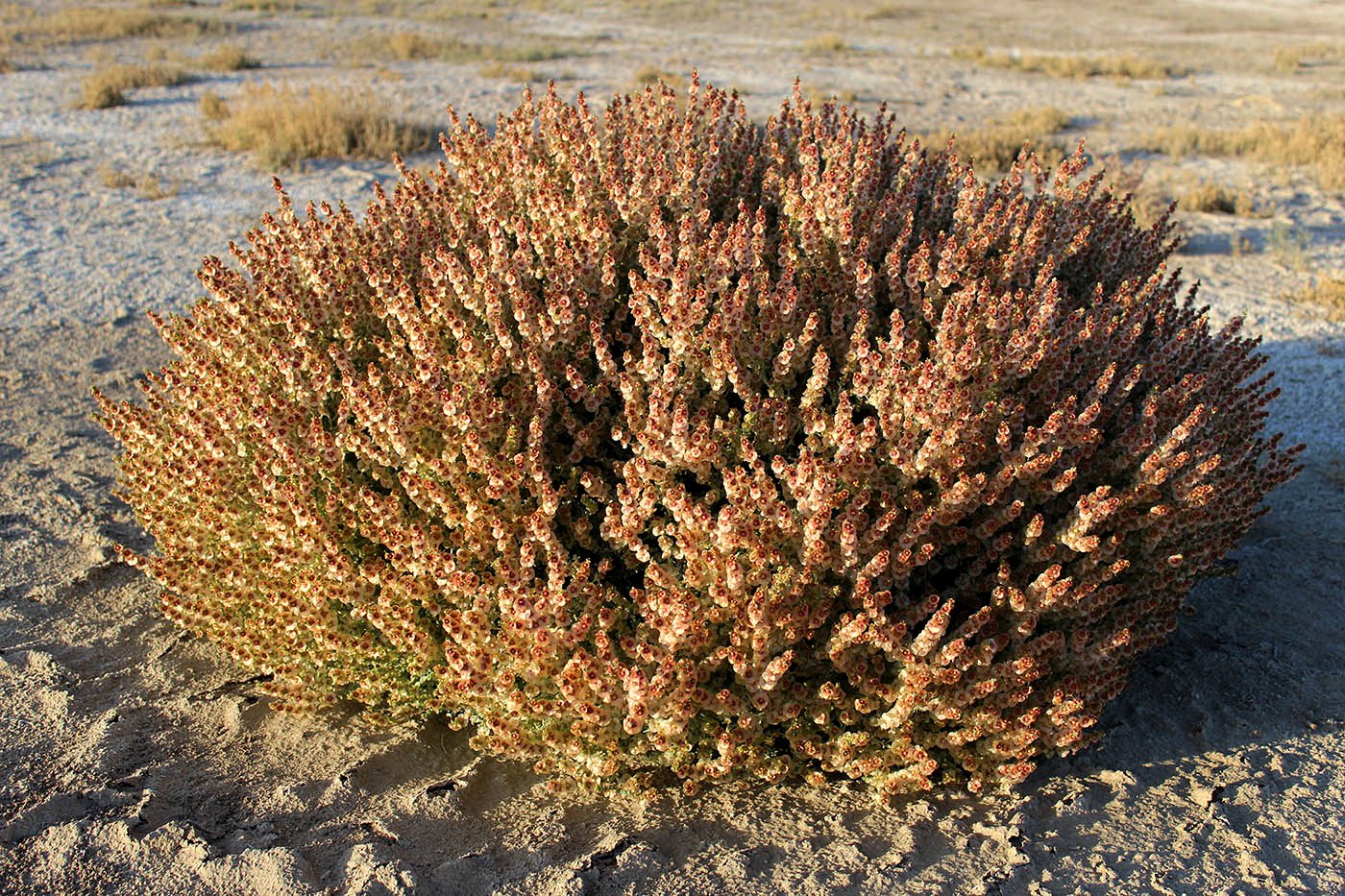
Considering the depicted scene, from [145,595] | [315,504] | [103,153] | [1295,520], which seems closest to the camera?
[315,504]

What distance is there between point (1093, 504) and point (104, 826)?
285 cm

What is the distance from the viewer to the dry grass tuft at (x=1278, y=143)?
11148 millimetres

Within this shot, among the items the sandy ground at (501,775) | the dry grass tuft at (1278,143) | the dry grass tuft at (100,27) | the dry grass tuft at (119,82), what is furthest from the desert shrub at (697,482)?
the dry grass tuft at (100,27)

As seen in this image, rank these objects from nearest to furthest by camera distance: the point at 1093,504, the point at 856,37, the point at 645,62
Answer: the point at 1093,504
the point at 645,62
the point at 856,37

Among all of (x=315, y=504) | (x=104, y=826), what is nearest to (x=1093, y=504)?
(x=315, y=504)

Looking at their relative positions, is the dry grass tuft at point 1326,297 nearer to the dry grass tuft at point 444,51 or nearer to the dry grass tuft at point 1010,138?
the dry grass tuft at point 1010,138

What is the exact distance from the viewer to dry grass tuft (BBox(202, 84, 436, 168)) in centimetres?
1095

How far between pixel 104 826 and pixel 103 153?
1038cm

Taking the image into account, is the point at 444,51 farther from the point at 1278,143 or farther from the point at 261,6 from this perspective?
the point at 1278,143

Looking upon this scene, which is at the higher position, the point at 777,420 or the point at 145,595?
the point at 777,420

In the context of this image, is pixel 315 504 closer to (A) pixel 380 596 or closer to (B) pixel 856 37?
(A) pixel 380 596

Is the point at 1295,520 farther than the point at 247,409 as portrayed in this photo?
Yes

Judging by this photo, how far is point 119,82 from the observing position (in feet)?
46.7

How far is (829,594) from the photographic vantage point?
286 centimetres
